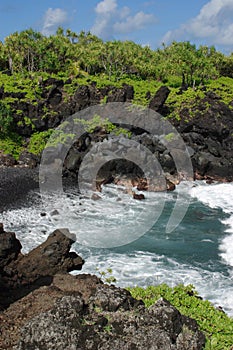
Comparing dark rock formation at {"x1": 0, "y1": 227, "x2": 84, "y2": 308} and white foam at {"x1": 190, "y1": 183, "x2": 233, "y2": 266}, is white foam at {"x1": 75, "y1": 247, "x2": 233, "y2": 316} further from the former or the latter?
white foam at {"x1": 190, "y1": 183, "x2": 233, "y2": 266}

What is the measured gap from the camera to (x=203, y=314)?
1379cm

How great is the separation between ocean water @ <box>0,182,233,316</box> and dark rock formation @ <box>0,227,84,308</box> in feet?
10.6

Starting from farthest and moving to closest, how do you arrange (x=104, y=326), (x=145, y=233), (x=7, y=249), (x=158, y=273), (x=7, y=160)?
(x=7, y=160)
(x=145, y=233)
(x=158, y=273)
(x=7, y=249)
(x=104, y=326)

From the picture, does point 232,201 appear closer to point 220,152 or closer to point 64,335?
point 220,152

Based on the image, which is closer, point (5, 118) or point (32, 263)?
point (32, 263)

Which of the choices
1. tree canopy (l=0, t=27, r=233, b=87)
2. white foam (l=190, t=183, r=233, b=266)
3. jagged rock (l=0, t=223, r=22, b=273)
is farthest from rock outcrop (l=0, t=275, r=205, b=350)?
tree canopy (l=0, t=27, r=233, b=87)

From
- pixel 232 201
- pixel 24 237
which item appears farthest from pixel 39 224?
pixel 232 201

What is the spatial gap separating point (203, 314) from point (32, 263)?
934 centimetres

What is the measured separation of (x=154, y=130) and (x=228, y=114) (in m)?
12.4

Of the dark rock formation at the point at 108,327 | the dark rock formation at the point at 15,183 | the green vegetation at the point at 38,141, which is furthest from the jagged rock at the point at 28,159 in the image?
the dark rock formation at the point at 108,327

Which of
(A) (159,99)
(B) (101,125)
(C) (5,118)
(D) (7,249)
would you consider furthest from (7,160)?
(D) (7,249)

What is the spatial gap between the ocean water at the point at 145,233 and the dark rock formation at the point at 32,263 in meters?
3.22

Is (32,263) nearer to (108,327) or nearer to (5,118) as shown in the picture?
(108,327)

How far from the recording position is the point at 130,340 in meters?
10.0
